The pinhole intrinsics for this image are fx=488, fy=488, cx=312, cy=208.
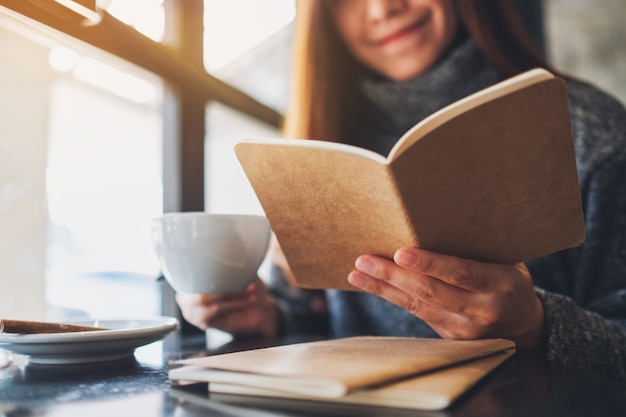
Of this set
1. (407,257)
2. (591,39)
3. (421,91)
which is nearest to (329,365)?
(407,257)

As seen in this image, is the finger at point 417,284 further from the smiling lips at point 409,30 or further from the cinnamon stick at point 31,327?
the smiling lips at point 409,30

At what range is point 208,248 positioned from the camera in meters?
0.66

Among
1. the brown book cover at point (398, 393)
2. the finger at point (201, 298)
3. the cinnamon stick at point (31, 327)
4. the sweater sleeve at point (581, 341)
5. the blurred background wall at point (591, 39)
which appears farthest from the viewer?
the blurred background wall at point (591, 39)

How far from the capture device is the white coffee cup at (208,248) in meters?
0.65

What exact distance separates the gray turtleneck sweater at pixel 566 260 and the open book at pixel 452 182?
0.16 m

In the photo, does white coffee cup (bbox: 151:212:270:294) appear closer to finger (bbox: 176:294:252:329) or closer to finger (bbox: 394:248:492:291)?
finger (bbox: 176:294:252:329)

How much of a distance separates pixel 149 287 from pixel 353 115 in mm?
685

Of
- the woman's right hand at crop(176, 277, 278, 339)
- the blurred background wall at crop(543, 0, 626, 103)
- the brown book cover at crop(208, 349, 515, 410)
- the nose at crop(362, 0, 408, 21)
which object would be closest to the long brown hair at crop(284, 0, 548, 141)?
the nose at crop(362, 0, 408, 21)

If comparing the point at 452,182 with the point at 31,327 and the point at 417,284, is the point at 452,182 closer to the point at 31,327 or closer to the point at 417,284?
the point at 417,284

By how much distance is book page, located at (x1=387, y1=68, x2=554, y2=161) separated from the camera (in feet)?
1.38

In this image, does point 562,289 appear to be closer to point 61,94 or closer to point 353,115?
point 353,115

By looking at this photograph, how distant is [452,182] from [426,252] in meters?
0.08

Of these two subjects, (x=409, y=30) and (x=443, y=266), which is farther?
(x=409, y=30)

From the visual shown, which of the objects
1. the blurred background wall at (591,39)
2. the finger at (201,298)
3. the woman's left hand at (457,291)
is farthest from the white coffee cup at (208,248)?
the blurred background wall at (591,39)
